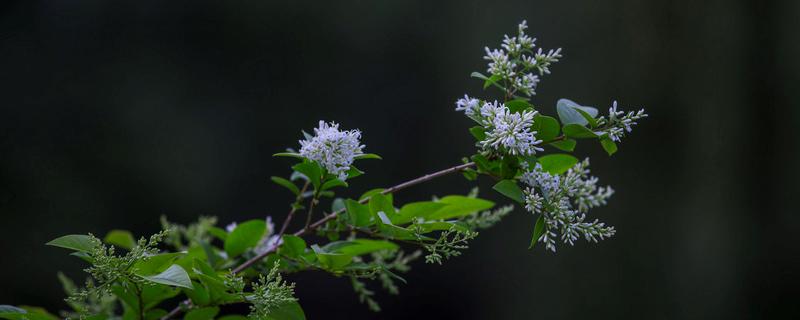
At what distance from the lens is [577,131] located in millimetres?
452

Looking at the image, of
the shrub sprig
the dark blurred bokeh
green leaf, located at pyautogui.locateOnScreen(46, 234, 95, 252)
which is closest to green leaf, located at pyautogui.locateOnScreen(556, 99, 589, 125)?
the shrub sprig

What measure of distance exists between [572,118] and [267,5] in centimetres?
139

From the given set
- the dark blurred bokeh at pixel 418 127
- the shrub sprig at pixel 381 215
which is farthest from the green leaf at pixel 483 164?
the dark blurred bokeh at pixel 418 127

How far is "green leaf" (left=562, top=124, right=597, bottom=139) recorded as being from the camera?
0.44 metres

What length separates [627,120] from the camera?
17.1 inches

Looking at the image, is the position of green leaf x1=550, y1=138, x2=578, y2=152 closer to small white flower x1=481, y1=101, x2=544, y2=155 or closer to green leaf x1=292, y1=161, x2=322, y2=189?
small white flower x1=481, y1=101, x2=544, y2=155

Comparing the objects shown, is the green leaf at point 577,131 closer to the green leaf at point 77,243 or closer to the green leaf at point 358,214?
the green leaf at point 358,214

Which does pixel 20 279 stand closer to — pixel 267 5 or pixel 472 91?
pixel 267 5

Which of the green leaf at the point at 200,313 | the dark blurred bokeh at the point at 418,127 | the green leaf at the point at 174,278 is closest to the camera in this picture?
the green leaf at the point at 174,278

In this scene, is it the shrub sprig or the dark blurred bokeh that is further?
the dark blurred bokeh

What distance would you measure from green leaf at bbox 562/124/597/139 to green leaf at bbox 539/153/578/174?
0.14 ft

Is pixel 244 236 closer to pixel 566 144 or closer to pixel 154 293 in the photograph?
pixel 154 293

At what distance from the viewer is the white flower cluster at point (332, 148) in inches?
17.3

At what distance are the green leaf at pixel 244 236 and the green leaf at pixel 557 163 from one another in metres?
0.26
